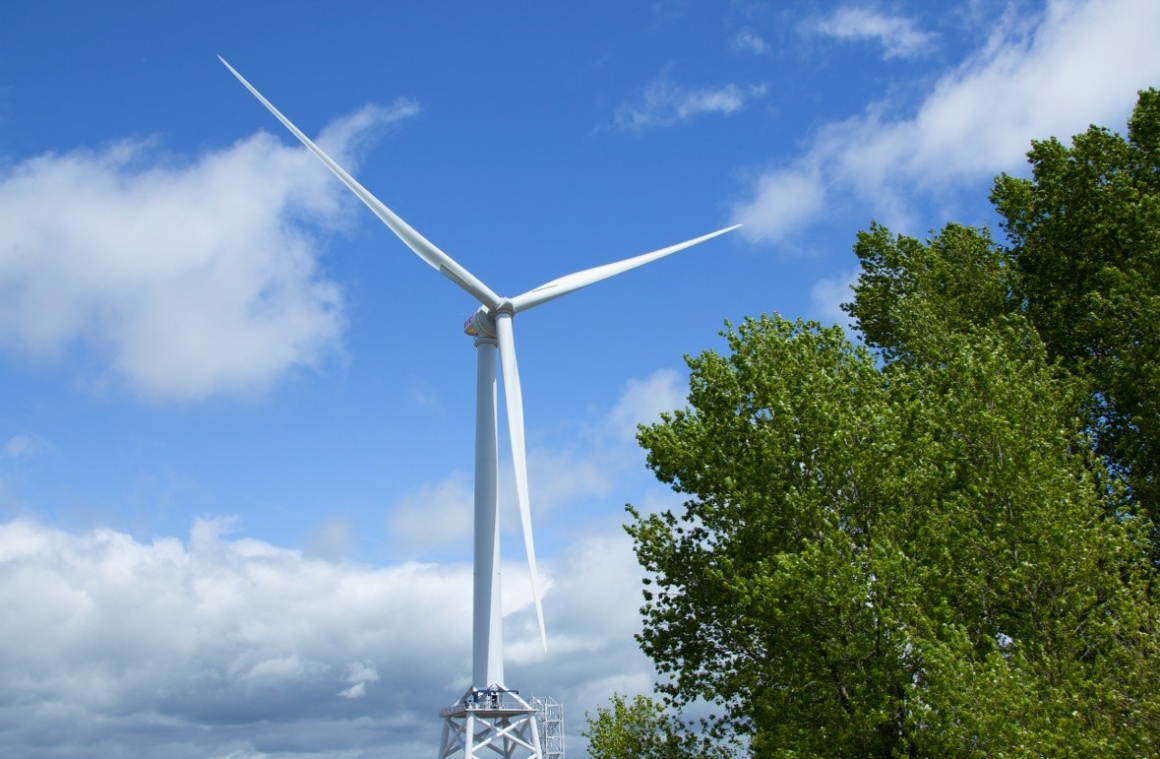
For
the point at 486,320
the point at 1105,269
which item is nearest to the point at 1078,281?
the point at 1105,269

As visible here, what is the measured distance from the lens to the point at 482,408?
144 ft

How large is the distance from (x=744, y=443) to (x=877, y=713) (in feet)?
31.7

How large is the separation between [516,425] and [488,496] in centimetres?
352

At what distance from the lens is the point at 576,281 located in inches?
1874

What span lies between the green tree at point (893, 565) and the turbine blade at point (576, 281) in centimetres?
1269

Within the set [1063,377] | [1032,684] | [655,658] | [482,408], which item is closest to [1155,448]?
[1063,377]

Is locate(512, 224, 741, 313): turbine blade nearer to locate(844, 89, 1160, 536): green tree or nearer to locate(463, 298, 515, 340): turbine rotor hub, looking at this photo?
locate(463, 298, 515, 340): turbine rotor hub

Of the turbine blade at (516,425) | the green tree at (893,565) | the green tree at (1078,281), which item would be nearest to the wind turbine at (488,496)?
the turbine blade at (516,425)

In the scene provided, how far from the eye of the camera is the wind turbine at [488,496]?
39688mm

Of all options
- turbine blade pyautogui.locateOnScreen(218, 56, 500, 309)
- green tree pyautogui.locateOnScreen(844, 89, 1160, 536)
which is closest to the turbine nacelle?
turbine blade pyautogui.locateOnScreen(218, 56, 500, 309)

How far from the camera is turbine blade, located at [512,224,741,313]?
4575 centimetres

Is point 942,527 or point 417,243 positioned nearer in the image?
point 942,527

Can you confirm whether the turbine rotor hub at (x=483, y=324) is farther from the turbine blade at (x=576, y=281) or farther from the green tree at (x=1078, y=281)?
the green tree at (x=1078, y=281)

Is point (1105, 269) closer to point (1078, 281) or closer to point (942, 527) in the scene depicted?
point (1078, 281)
